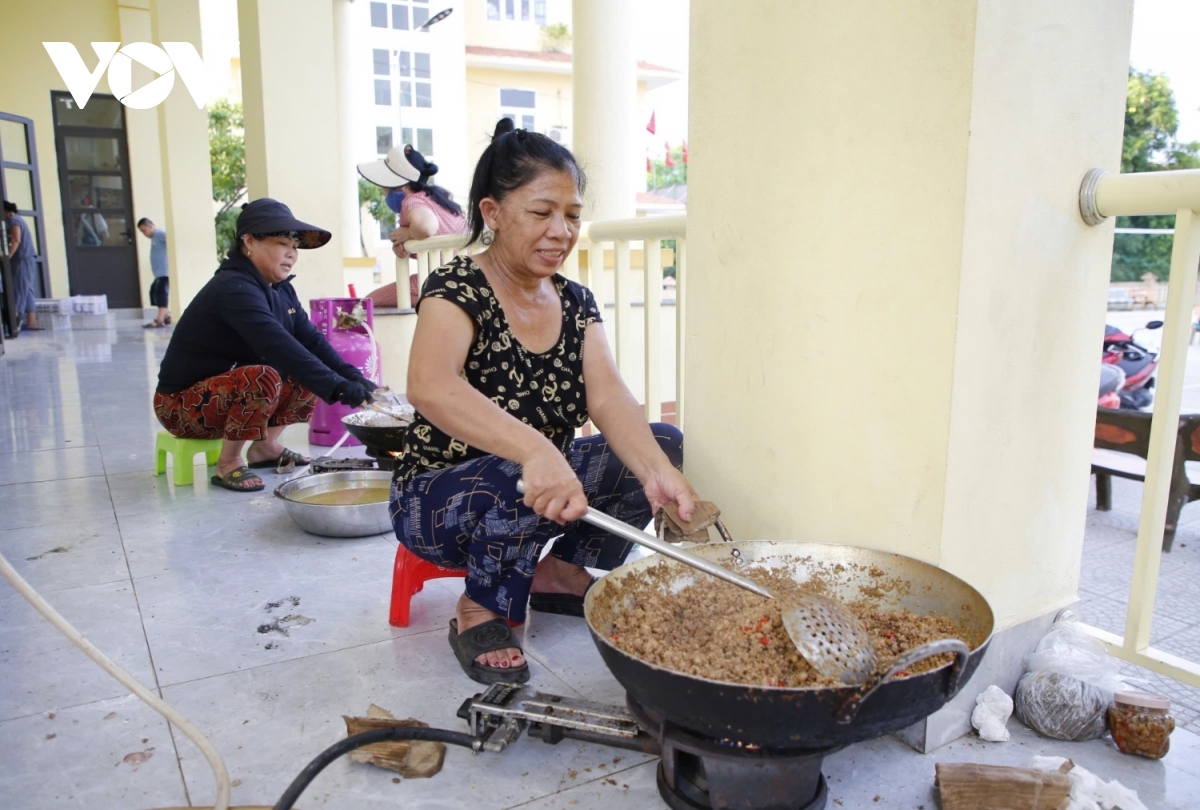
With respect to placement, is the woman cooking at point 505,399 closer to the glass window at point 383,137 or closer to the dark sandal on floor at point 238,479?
the dark sandal on floor at point 238,479

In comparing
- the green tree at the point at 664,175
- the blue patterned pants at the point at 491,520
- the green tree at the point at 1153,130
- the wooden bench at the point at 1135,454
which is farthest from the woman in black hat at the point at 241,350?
the green tree at the point at 664,175

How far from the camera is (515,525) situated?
1907mm

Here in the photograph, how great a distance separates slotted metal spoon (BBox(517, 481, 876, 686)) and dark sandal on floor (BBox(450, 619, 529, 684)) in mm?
622

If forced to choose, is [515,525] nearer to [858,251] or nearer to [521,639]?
[521,639]

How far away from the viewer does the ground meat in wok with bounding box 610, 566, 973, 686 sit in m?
1.33

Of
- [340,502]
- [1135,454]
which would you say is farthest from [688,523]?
[1135,454]

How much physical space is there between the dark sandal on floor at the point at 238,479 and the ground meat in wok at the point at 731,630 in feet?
7.92

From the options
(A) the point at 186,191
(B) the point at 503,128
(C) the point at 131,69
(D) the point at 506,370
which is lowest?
(D) the point at 506,370

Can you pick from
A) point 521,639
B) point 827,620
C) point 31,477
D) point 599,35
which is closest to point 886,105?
point 827,620

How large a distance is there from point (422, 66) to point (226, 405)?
21.0 metres

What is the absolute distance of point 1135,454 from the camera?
Result: 379 centimetres

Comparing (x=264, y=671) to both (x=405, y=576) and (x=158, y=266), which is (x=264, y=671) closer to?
(x=405, y=576)

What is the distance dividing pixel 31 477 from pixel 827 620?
3638mm

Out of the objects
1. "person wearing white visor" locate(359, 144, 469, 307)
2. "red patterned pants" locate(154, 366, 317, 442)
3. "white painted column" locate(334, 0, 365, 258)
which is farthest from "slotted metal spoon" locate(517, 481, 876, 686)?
"white painted column" locate(334, 0, 365, 258)
